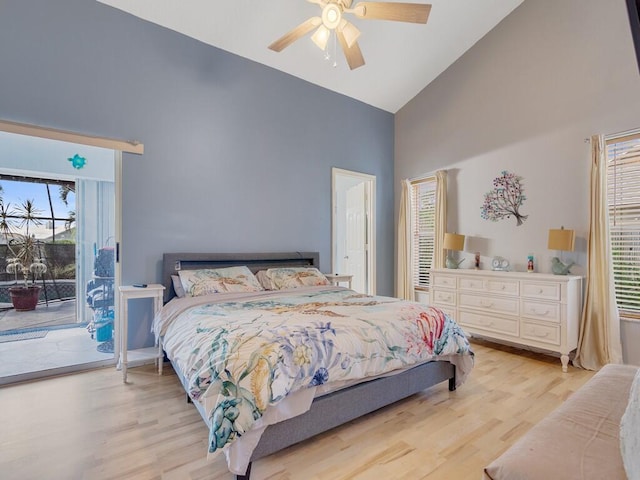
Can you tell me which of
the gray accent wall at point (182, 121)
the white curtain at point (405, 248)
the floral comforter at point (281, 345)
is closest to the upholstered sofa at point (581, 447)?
the floral comforter at point (281, 345)

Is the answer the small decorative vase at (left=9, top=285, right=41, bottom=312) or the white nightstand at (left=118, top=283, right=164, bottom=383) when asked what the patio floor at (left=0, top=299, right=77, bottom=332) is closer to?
the small decorative vase at (left=9, top=285, right=41, bottom=312)

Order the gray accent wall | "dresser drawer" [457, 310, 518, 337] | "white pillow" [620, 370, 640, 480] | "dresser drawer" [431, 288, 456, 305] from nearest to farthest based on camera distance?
"white pillow" [620, 370, 640, 480]
the gray accent wall
"dresser drawer" [457, 310, 518, 337]
"dresser drawer" [431, 288, 456, 305]

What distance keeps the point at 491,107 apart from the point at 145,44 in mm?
3982

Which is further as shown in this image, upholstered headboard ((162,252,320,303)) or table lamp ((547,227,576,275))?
upholstered headboard ((162,252,320,303))

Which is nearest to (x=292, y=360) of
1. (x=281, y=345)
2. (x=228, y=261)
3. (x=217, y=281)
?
(x=281, y=345)

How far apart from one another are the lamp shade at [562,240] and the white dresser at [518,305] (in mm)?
281

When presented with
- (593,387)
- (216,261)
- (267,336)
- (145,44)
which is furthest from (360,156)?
(593,387)

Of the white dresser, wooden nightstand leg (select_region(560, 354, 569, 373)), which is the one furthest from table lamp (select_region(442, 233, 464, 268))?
wooden nightstand leg (select_region(560, 354, 569, 373))

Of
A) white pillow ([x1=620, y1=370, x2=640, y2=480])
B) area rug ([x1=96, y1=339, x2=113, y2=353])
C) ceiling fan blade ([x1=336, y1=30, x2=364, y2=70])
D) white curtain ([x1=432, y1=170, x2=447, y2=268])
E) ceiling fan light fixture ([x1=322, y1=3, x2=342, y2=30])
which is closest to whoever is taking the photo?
white pillow ([x1=620, y1=370, x2=640, y2=480])

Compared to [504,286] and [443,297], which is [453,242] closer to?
[443,297]

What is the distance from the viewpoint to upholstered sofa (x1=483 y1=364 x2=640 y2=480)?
0.83 m

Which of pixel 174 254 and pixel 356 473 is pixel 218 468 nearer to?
pixel 356 473

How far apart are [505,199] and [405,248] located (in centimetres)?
161

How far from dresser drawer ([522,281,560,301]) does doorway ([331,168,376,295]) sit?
220cm
